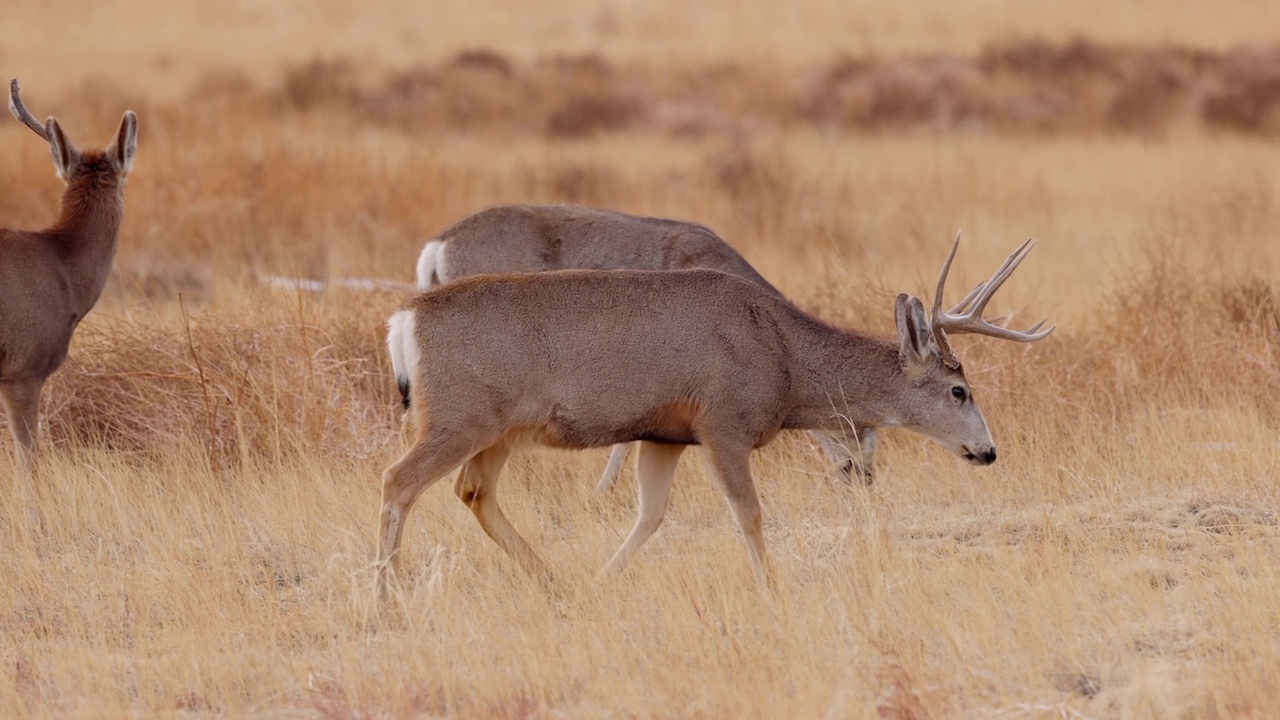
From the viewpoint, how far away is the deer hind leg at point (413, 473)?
6.84 metres

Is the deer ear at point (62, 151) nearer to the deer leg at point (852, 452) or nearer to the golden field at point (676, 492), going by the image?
the golden field at point (676, 492)

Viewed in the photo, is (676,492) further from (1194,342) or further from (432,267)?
(1194,342)

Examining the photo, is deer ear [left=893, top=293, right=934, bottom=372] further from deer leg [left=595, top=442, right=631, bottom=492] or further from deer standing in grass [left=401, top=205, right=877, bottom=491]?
deer leg [left=595, top=442, right=631, bottom=492]

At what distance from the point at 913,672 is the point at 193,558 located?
3596 mm

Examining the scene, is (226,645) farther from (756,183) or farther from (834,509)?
(756,183)

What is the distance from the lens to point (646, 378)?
7.08 meters

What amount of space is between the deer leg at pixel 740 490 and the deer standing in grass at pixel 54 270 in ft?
12.3

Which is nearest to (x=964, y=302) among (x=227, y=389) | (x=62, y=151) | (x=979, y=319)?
(x=979, y=319)

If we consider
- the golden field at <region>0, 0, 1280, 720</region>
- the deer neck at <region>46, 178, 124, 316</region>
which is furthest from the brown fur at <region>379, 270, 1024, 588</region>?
the deer neck at <region>46, 178, 124, 316</region>

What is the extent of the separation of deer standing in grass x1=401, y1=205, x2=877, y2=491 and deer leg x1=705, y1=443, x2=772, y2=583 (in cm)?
214

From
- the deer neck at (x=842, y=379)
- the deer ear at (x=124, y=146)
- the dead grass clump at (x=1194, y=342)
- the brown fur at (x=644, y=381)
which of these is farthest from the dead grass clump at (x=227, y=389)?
the dead grass clump at (x=1194, y=342)

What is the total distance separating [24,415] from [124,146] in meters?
1.79

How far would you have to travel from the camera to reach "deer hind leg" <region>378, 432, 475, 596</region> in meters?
6.84

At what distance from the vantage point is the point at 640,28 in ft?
125
